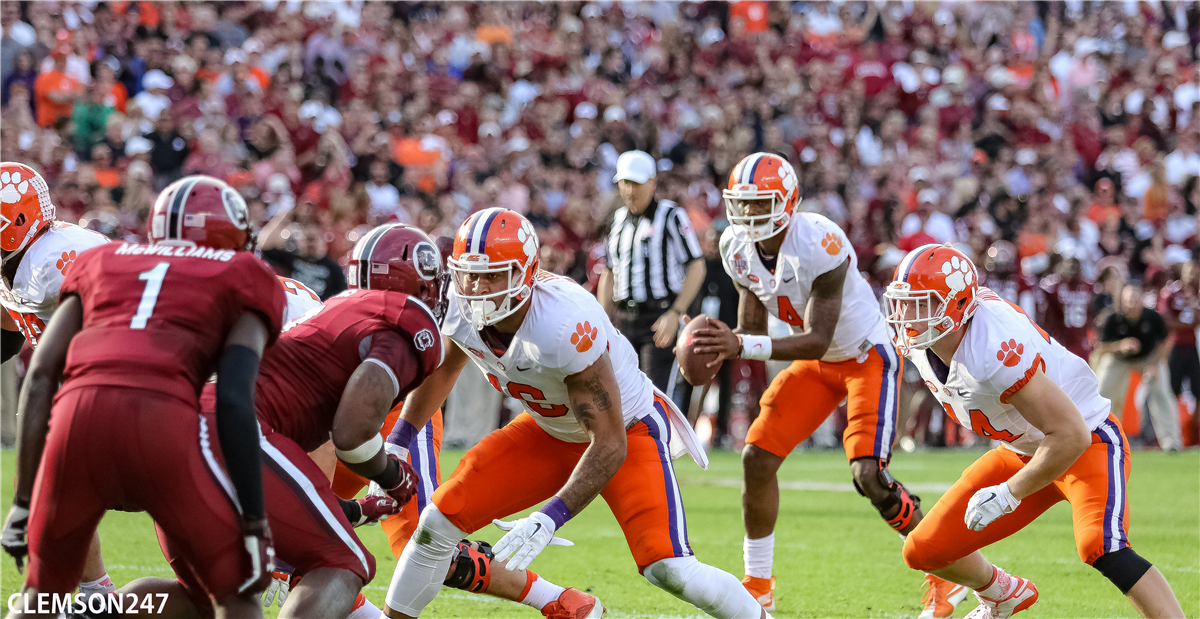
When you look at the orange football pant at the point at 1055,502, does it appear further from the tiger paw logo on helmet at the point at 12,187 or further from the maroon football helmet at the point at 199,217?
the tiger paw logo on helmet at the point at 12,187

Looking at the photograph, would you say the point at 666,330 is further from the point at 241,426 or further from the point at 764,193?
the point at 241,426

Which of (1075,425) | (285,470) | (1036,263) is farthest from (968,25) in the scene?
(285,470)

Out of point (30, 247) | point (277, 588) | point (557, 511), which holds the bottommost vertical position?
point (277, 588)

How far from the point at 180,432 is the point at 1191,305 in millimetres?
11850

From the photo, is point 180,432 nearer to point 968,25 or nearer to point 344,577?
point 344,577

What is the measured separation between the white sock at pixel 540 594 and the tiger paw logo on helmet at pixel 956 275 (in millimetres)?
1808

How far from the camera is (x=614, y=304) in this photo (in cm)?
848

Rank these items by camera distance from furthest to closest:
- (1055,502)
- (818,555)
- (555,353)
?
1. (818,555)
2. (1055,502)
3. (555,353)

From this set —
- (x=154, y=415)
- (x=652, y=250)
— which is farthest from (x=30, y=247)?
(x=652, y=250)

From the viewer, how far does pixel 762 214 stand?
5.34 m

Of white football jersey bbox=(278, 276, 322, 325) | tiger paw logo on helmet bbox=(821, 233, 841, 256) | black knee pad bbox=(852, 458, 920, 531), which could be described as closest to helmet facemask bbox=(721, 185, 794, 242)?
tiger paw logo on helmet bbox=(821, 233, 841, 256)

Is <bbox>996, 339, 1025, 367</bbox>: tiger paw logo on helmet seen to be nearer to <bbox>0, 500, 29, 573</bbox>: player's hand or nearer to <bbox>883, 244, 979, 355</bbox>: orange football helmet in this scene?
<bbox>883, 244, 979, 355</bbox>: orange football helmet

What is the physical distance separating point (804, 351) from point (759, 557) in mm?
966

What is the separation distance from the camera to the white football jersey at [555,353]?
3807 mm
